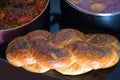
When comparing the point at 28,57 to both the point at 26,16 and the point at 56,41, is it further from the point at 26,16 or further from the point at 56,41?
the point at 26,16

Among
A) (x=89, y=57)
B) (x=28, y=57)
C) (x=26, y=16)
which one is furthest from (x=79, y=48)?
(x=26, y=16)

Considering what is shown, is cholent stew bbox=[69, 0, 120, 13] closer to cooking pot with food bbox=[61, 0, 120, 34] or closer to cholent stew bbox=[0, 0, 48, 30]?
cooking pot with food bbox=[61, 0, 120, 34]

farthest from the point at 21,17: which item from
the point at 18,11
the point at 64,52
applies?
the point at 64,52

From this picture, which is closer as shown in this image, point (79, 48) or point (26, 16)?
point (79, 48)

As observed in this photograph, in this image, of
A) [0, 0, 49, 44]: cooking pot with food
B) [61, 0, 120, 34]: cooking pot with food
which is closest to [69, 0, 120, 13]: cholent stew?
[61, 0, 120, 34]: cooking pot with food

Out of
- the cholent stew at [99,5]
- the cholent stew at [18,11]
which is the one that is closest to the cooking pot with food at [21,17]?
the cholent stew at [18,11]

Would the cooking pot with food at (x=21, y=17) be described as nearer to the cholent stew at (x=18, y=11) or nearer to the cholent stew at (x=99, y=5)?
the cholent stew at (x=18, y=11)
